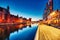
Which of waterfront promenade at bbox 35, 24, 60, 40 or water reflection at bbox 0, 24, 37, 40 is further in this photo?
water reflection at bbox 0, 24, 37, 40

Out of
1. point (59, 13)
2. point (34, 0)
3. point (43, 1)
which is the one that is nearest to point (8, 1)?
point (34, 0)

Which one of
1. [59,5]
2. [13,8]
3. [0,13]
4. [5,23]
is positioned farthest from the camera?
[0,13]

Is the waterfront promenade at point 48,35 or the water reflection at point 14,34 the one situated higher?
the waterfront promenade at point 48,35

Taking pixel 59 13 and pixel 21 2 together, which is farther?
pixel 21 2

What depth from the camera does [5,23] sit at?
1270 cm

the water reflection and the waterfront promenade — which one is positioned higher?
the waterfront promenade

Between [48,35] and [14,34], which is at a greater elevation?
[48,35]

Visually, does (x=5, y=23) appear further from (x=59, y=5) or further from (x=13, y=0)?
(x=59, y=5)

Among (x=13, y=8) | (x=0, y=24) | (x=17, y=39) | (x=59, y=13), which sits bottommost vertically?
(x=17, y=39)

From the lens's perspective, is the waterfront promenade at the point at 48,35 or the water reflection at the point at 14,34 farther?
the water reflection at the point at 14,34

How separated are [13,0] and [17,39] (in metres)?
2.93

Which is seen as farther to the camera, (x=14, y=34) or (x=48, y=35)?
(x=14, y=34)

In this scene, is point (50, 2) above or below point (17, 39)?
above

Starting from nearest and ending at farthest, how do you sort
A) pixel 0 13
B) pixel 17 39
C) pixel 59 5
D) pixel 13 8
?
pixel 59 5 < pixel 17 39 < pixel 13 8 < pixel 0 13
